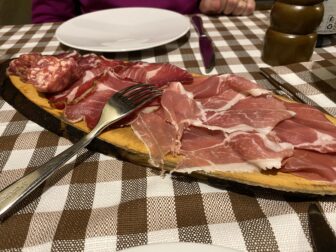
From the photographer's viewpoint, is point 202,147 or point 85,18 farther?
point 85,18

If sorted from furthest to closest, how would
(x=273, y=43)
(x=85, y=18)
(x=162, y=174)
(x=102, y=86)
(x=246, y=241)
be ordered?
(x=85, y=18)
(x=273, y=43)
(x=102, y=86)
(x=162, y=174)
(x=246, y=241)

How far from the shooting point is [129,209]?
1.64ft

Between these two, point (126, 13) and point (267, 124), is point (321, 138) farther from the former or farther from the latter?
point (126, 13)

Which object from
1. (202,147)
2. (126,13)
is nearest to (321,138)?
(202,147)

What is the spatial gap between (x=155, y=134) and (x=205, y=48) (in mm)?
532

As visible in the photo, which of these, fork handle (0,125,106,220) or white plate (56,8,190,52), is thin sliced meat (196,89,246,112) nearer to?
fork handle (0,125,106,220)

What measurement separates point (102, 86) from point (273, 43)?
51cm

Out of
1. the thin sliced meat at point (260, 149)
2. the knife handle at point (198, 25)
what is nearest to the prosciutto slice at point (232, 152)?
the thin sliced meat at point (260, 149)

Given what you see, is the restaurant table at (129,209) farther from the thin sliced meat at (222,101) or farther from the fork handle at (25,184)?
the thin sliced meat at (222,101)

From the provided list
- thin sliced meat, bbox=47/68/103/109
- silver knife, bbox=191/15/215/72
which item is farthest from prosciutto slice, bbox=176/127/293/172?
silver knife, bbox=191/15/215/72

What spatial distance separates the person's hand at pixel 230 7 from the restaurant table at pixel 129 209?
3.17 ft

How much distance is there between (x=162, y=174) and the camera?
0.55 metres

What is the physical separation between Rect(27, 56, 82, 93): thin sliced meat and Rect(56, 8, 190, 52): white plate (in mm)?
257

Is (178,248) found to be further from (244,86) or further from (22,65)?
(22,65)
